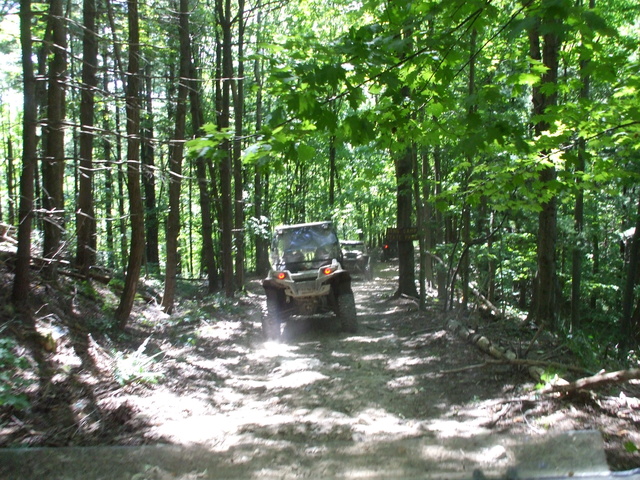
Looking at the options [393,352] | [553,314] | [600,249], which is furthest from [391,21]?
[600,249]

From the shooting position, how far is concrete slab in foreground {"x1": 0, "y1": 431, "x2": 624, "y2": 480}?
12.2 feet

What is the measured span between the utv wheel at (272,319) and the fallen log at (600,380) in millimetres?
6590

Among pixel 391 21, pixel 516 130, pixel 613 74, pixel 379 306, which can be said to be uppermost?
pixel 391 21

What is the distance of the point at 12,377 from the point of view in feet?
17.3

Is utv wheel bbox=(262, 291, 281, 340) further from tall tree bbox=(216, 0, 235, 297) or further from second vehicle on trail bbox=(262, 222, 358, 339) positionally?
tall tree bbox=(216, 0, 235, 297)

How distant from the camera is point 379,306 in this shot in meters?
15.3

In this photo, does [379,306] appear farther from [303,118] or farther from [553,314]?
[303,118]

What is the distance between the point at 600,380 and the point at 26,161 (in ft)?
22.8

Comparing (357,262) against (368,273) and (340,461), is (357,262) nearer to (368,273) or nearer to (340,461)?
(368,273)

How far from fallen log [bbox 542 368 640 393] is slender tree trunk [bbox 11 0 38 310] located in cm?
647

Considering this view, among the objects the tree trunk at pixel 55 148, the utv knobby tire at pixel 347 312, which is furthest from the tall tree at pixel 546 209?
the tree trunk at pixel 55 148

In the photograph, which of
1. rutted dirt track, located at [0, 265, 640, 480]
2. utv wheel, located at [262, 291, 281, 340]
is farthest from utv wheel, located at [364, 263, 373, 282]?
rutted dirt track, located at [0, 265, 640, 480]

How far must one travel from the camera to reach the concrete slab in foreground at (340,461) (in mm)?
3711

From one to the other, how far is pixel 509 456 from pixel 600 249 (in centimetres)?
1973
